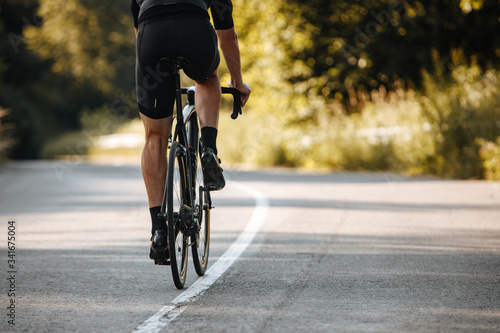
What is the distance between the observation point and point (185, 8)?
513cm

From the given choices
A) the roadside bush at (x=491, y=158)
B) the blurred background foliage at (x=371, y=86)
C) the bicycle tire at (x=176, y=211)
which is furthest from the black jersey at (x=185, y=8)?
the roadside bush at (x=491, y=158)

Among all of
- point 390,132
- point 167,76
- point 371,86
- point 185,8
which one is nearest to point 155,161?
point 167,76

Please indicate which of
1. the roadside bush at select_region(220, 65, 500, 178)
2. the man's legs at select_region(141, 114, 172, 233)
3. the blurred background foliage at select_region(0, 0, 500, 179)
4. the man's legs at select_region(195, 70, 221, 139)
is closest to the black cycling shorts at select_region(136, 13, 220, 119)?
the man's legs at select_region(141, 114, 172, 233)

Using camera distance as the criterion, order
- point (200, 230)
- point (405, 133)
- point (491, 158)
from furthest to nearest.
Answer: point (405, 133) < point (491, 158) < point (200, 230)

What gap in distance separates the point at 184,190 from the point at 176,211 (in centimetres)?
23

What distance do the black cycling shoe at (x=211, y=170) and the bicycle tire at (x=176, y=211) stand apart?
129mm

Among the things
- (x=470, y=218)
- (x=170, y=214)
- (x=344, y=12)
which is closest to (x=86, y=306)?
(x=170, y=214)

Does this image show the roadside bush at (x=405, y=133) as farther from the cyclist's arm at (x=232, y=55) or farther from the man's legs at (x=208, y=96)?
the man's legs at (x=208, y=96)

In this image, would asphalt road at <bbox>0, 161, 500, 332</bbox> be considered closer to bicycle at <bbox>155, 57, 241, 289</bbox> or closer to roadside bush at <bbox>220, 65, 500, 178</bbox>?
bicycle at <bbox>155, 57, 241, 289</bbox>

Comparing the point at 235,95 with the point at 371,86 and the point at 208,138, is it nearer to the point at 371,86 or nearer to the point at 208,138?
the point at 208,138

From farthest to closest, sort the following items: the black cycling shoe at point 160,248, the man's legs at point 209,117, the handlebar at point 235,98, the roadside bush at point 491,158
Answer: the roadside bush at point 491,158 < the handlebar at point 235,98 < the man's legs at point 209,117 < the black cycling shoe at point 160,248

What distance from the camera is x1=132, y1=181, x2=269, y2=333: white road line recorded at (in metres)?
4.41

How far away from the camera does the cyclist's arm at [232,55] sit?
215 inches

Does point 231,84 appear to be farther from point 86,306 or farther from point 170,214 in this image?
point 86,306
